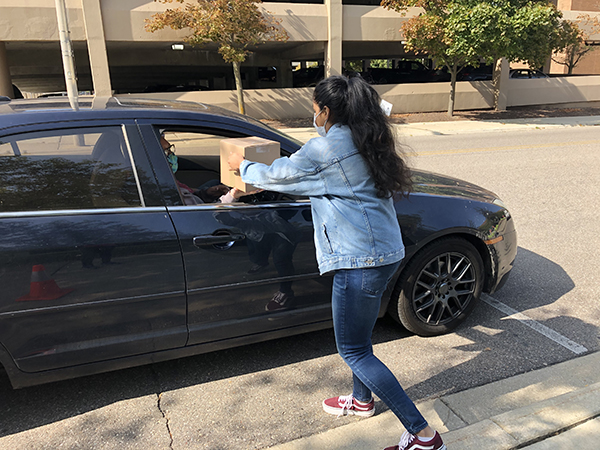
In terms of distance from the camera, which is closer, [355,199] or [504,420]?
[355,199]

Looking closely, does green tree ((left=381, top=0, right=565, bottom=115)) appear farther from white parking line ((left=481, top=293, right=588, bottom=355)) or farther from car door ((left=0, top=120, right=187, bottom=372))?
car door ((left=0, top=120, right=187, bottom=372))

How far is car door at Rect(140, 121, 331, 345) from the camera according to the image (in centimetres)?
265

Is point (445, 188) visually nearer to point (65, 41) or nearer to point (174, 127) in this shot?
point (174, 127)

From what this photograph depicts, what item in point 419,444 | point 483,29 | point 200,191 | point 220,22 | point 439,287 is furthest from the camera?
point 483,29

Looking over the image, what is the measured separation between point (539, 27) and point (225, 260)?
1827cm

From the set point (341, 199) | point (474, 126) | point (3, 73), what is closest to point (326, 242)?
point (341, 199)

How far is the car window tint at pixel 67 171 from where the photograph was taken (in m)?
2.43

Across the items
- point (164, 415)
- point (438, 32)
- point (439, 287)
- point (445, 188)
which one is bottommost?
point (164, 415)

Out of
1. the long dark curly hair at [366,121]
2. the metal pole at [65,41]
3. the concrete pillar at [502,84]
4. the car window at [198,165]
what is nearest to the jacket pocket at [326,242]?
the long dark curly hair at [366,121]

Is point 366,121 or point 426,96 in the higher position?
point 366,121

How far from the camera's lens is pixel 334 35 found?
1959 centimetres

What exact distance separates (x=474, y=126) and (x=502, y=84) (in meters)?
7.06

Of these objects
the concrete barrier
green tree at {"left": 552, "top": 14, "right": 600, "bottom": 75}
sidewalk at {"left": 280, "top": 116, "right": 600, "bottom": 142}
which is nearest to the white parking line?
sidewalk at {"left": 280, "top": 116, "right": 600, "bottom": 142}

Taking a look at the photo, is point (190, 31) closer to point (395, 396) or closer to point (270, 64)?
point (270, 64)
